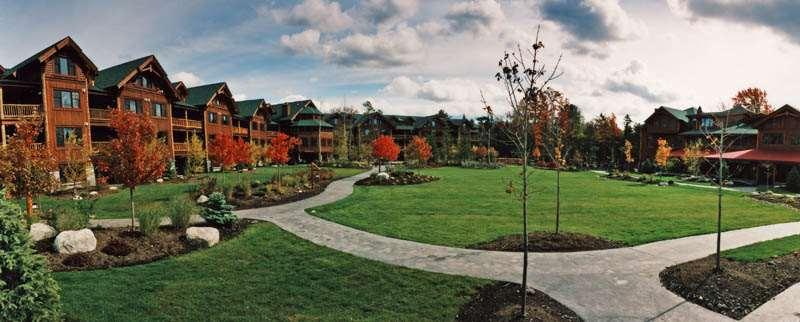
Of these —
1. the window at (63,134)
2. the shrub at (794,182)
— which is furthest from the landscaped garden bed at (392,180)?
the shrub at (794,182)

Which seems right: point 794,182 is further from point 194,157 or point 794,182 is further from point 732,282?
point 194,157

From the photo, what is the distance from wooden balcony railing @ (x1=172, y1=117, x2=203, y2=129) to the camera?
39406 mm

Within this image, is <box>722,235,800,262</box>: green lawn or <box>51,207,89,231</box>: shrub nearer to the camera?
<box>722,235,800,262</box>: green lawn

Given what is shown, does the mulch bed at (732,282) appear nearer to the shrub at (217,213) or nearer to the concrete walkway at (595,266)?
the concrete walkway at (595,266)

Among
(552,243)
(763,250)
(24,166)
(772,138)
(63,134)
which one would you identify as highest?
(63,134)

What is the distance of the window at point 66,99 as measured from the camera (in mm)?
27589

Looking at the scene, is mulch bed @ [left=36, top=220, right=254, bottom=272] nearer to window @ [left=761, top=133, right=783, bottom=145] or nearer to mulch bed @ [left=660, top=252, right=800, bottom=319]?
mulch bed @ [left=660, top=252, right=800, bottom=319]

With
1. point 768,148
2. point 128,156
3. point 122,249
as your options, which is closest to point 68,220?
point 122,249

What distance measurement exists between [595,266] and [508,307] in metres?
4.13

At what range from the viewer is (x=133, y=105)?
112ft

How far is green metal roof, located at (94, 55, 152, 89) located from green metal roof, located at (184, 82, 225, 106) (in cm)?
859

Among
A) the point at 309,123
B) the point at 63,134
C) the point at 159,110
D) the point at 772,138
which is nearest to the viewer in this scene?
the point at 63,134

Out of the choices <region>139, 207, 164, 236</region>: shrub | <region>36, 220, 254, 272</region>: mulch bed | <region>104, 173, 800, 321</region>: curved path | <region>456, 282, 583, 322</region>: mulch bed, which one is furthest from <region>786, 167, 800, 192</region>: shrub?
<region>139, 207, 164, 236</region>: shrub

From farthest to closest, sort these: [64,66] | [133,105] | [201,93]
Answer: [201,93]
[133,105]
[64,66]
